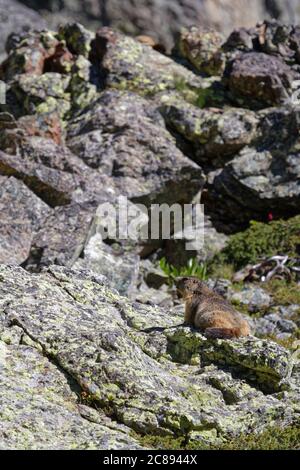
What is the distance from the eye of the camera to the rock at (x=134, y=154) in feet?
64.9

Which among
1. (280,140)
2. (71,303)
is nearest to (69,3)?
(280,140)

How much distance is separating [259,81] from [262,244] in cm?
641

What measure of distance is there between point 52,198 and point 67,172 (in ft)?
2.91

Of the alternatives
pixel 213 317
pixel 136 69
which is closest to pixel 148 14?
pixel 136 69

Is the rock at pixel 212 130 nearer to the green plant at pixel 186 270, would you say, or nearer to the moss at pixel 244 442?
the green plant at pixel 186 270

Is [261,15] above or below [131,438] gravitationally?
above

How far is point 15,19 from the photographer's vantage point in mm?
29047

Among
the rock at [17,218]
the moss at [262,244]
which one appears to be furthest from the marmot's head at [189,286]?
the moss at [262,244]

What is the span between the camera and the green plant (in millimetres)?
18578

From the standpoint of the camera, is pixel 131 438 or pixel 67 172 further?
pixel 67 172

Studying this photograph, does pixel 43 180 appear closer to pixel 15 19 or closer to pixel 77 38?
pixel 77 38

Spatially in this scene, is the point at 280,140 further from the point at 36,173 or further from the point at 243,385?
the point at 243,385

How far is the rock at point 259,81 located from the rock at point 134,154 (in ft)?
11.1

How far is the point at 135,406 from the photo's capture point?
825cm
